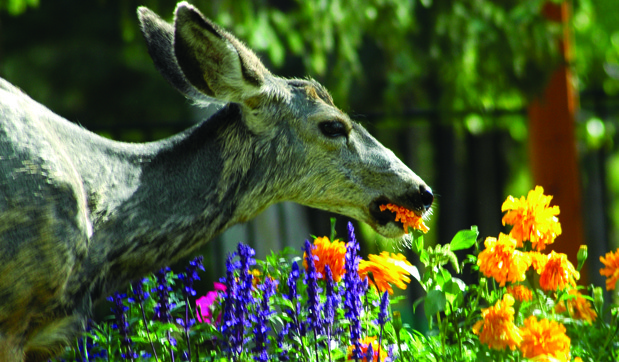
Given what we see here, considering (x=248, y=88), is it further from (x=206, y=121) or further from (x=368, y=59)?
(x=368, y=59)

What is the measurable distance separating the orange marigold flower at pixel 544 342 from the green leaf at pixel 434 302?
266 mm

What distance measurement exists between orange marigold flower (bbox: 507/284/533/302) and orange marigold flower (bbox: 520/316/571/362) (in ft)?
0.72

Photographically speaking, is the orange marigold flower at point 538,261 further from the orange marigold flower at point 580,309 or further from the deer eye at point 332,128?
the deer eye at point 332,128

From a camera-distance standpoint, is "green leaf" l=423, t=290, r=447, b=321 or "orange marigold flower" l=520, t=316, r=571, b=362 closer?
"orange marigold flower" l=520, t=316, r=571, b=362

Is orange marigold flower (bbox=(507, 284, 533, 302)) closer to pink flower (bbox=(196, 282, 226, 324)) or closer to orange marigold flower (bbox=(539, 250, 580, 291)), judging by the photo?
orange marigold flower (bbox=(539, 250, 580, 291))

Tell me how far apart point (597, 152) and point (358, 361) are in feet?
24.6

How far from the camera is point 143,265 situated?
2623 mm

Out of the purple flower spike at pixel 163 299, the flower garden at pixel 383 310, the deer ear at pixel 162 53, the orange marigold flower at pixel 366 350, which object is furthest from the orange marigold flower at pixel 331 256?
the deer ear at pixel 162 53

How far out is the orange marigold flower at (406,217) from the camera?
9.39 feet

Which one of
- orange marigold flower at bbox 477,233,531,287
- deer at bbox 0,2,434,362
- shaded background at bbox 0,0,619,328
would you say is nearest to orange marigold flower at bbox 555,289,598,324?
orange marigold flower at bbox 477,233,531,287

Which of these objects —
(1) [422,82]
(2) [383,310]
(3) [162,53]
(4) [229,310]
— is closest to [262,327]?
(4) [229,310]

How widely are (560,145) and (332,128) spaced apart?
4188 mm

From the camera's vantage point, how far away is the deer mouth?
287cm

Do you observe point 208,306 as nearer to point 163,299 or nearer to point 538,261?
point 163,299
